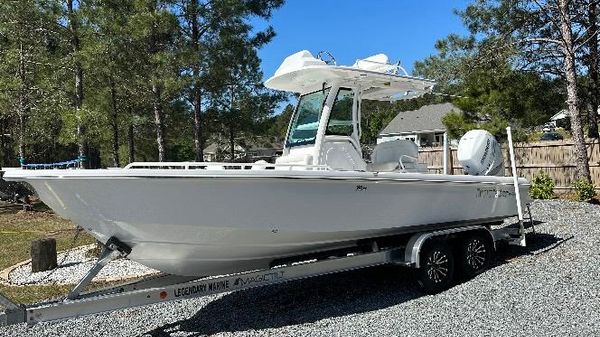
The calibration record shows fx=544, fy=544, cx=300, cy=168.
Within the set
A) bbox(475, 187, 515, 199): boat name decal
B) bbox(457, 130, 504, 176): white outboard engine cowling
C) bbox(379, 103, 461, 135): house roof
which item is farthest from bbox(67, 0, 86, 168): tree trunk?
bbox(379, 103, 461, 135): house roof

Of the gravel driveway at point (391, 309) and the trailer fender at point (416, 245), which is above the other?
the trailer fender at point (416, 245)

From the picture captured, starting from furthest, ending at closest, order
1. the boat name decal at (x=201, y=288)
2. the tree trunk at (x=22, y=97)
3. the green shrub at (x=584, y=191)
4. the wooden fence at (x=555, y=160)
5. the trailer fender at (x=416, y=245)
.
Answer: the tree trunk at (x=22, y=97)
the wooden fence at (x=555, y=160)
the green shrub at (x=584, y=191)
the trailer fender at (x=416, y=245)
the boat name decal at (x=201, y=288)

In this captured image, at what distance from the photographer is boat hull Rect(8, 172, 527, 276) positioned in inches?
182

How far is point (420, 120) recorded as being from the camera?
157 ft

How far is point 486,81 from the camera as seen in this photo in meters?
14.8

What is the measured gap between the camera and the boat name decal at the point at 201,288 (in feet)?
16.1

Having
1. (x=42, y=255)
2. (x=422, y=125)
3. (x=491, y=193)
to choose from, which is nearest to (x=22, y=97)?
(x=42, y=255)

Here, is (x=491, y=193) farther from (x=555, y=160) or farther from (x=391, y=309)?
(x=555, y=160)

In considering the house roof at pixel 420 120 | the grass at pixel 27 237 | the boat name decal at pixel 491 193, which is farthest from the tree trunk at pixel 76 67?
the house roof at pixel 420 120

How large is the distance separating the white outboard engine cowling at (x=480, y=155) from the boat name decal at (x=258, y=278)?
136 inches

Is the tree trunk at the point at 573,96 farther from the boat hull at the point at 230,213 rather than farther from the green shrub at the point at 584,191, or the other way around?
the boat hull at the point at 230,213

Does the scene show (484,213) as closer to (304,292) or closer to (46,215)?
(304,292)

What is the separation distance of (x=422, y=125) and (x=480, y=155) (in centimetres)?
4038

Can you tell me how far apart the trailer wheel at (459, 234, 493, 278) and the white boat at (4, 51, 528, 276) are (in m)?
0.29
